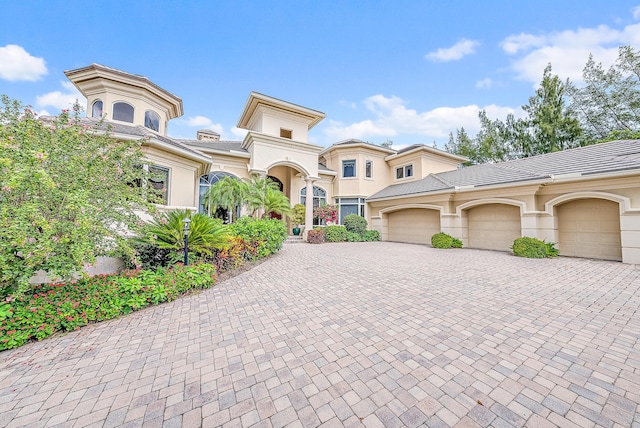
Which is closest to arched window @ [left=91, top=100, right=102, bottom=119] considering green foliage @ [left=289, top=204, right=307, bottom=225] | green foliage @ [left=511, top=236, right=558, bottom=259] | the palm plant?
the palm plant

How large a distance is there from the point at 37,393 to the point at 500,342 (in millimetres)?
5380

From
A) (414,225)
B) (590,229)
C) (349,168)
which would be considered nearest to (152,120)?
(349,168)

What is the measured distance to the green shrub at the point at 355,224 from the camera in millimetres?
16750

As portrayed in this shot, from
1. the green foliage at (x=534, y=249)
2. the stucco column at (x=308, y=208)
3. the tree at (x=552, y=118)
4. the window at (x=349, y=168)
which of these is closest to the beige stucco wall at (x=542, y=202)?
the green foliage at (x=534, y=249)

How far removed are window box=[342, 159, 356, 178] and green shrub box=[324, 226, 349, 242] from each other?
4846 mm

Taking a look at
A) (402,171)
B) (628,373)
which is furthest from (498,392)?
(402,171)

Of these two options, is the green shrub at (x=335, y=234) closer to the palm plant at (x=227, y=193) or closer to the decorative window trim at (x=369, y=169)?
the decorative window trim at (x=369, y=169)

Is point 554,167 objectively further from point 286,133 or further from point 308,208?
point 286,133

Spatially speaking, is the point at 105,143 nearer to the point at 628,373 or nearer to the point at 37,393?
the point at 37,393

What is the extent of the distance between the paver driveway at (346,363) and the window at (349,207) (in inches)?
528

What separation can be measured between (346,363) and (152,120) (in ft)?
45.5

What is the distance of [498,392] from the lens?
225 centimetres

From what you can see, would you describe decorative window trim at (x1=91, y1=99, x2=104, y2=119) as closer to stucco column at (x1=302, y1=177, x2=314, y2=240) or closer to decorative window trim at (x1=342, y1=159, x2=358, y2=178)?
stucco column at (x1=302, y1=177, x2=314, y2=240)

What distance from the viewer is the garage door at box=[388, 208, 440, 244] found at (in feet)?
47.4
